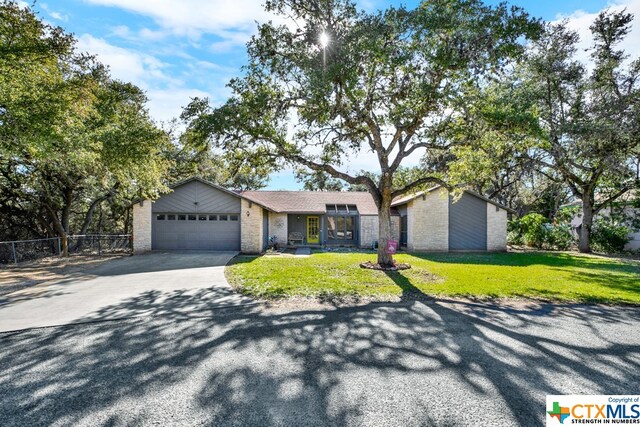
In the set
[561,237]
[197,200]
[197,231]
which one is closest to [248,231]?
[197,231]

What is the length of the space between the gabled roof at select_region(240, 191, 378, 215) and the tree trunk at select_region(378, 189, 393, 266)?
9.44 meters

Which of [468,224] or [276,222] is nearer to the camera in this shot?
[468,224]

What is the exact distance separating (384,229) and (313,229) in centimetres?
1130

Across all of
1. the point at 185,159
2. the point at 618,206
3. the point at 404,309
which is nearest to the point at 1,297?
the point at 404,309

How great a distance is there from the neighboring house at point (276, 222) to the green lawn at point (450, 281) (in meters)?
5.10

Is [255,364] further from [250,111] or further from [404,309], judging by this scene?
[250,111]

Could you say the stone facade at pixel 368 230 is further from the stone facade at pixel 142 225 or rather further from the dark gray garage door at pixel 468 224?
the stone facade at pixel 142 225

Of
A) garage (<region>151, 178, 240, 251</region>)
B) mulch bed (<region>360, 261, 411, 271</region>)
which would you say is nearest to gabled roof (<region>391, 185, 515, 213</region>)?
mulch bed (<region>360, 261, 411, 271</region>)

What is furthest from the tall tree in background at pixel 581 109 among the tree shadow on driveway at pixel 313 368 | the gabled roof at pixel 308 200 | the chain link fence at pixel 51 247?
the chain link fence at pixel 51 247

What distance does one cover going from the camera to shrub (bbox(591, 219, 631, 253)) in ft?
58.5

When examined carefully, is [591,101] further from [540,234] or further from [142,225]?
[142,225]

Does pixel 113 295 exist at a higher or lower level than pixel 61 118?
lower

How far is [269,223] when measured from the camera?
21359 mm

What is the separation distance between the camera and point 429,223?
1858 cm
